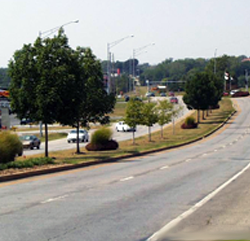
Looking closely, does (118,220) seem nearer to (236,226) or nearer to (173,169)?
(236,226)

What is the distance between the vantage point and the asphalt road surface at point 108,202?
30.3ft

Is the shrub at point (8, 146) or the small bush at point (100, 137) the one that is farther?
the small bush at point (100, 137)

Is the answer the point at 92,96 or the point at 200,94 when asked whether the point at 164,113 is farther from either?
the point at 200,94

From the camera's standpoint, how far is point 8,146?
986 inches

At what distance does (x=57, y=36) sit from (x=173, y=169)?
10.7 metres

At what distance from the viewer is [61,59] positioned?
28.5 m

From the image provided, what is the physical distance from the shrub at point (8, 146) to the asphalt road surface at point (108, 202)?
12.7 ft

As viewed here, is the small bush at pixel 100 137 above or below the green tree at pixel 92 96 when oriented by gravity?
below

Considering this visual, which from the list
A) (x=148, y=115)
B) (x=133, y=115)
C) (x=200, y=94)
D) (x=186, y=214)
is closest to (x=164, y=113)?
(x=148, y=115)

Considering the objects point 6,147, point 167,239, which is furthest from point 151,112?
point 167,239

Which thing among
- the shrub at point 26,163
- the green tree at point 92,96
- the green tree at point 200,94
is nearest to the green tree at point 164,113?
the green tree at point 92,96

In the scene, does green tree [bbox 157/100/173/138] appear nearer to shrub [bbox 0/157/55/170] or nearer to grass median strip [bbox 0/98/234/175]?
grass median strip [bbox 0/98/234/175]

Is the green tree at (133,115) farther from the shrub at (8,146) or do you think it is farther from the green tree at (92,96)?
the shrub at (8,146)

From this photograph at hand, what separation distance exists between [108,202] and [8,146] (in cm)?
1311
